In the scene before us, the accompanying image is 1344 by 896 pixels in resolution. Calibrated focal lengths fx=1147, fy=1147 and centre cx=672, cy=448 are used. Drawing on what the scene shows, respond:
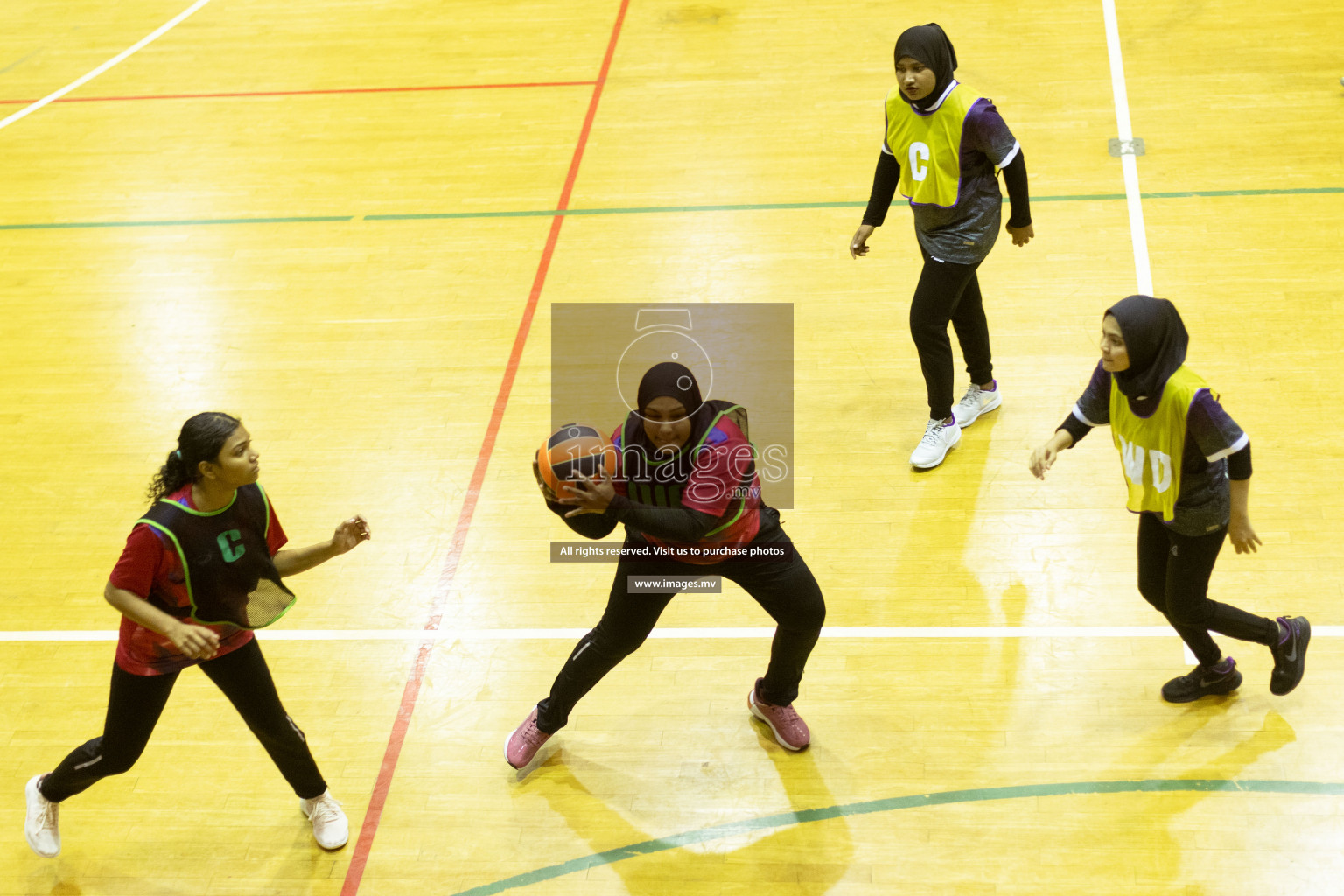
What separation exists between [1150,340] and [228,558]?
2.58 metres

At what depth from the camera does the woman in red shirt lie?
9.82 feet

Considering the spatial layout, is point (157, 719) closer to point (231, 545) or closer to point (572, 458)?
point (231, 545)

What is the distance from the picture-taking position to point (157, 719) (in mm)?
3461

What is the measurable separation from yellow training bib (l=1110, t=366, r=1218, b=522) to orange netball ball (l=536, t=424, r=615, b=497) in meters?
1.52

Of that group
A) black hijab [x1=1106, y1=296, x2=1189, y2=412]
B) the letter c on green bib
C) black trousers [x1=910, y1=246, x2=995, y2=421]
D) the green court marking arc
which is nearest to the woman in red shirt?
the letter c on green bib

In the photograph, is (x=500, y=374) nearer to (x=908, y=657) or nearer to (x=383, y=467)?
(x=383, y=467)

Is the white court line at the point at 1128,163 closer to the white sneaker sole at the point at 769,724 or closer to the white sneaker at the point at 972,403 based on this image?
the white sneaker at the point at 972,403

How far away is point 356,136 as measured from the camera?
25.1 ft

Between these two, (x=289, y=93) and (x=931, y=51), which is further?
(x=289, y=93)

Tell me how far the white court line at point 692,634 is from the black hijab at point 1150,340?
1.32 metres

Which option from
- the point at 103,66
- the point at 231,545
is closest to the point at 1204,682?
the point at 231,545

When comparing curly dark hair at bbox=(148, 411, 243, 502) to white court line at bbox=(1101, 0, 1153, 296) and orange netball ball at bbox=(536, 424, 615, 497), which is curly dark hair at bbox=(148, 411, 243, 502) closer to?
orange netball ball at bbox=(536, 424, 615, 497)

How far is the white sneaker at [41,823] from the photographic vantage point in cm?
371

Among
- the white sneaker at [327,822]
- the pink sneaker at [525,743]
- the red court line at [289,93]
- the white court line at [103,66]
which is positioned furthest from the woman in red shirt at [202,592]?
the white court line at [103,66]
